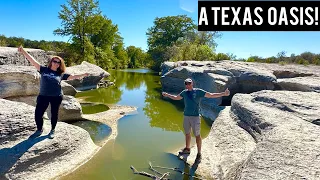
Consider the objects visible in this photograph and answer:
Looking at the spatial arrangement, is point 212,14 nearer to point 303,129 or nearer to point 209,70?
point 303,129

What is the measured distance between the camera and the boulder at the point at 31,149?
5.86 meters

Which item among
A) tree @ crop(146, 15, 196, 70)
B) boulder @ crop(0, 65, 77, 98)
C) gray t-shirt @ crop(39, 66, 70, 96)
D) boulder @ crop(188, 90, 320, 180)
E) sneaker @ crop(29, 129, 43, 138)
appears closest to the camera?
boulder @ crop(188, 90, 320, 180)

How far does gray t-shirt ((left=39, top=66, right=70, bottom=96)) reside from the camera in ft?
20.2

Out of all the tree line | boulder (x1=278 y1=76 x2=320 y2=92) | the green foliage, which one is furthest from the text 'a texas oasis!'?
the green foliage

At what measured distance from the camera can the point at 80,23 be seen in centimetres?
3691

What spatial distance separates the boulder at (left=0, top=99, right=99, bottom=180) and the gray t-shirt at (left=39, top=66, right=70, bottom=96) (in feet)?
3.65

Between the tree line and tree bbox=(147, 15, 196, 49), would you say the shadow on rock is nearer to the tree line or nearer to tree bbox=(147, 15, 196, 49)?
the tree line

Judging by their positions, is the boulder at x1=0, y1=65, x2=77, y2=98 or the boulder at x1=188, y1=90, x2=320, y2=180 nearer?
the boulder at x1=188, y1=90, x2=320, y2=180

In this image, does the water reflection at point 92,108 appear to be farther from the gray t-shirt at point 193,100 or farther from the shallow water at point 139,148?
the gray t-shirt at point 193,100

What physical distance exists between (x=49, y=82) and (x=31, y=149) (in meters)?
1.64

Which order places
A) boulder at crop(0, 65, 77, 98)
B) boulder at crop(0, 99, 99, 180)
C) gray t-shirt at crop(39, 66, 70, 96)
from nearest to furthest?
boulder at crop(0, 99, 99, 180)
gray t-shirt at crop(39, 66, 70, 96)
boulder at crop(0, 65, 77, 98)

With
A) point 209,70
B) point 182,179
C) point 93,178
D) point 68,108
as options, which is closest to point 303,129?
point 182,179

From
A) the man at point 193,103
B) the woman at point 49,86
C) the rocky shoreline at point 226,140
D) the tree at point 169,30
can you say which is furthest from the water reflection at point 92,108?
the tree at point 169,30

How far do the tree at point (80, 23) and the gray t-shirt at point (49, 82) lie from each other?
30778 millimetres
